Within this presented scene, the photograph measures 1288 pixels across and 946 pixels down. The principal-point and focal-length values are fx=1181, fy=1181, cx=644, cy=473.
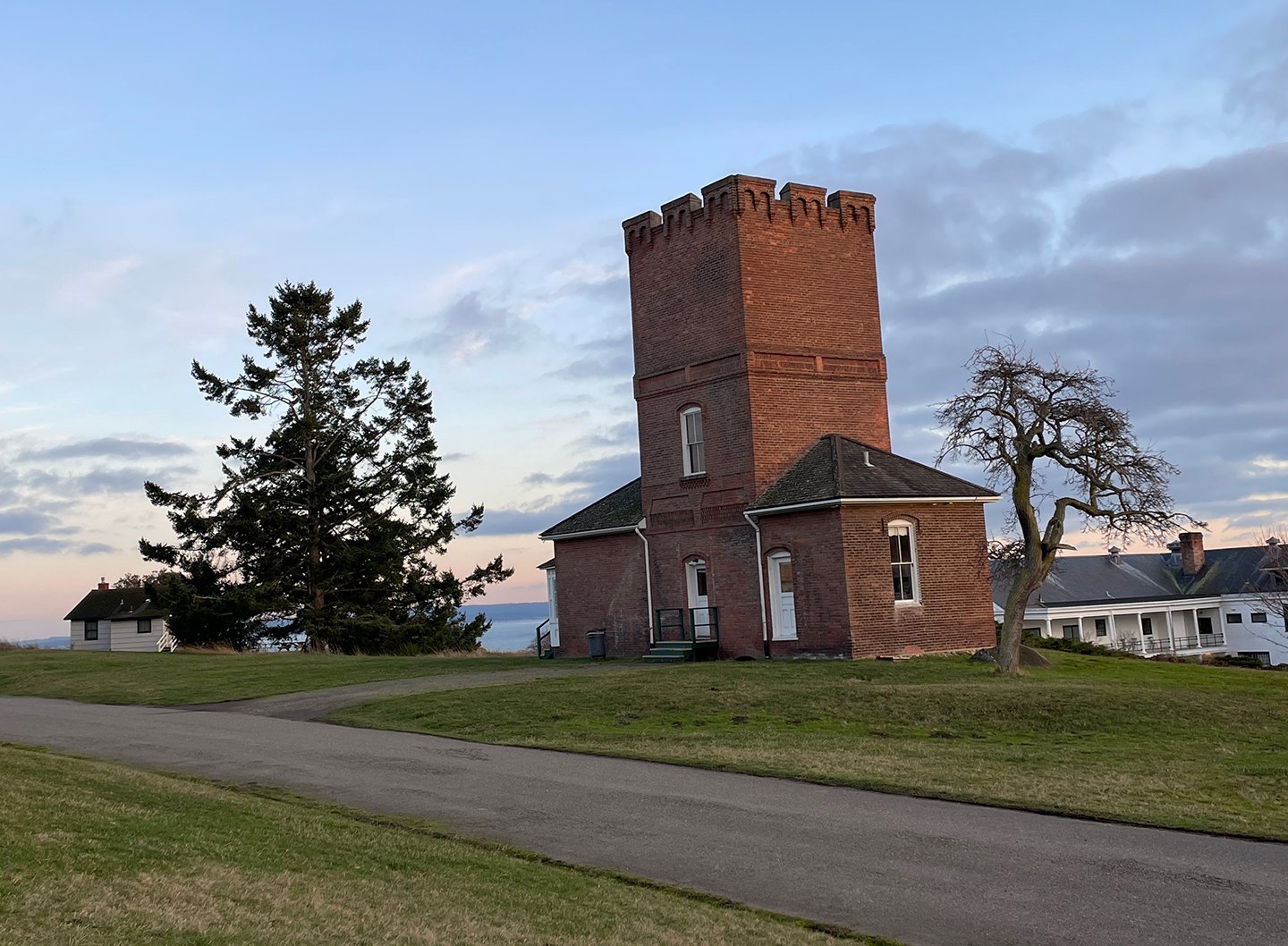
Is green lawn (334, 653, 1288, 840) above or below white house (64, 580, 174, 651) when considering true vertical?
below

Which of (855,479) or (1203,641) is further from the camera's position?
(1203,641)

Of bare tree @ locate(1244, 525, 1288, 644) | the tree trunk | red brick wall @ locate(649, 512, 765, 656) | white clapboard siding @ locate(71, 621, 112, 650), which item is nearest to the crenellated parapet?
red brick wall @ locate(649, 512, 765, 656)

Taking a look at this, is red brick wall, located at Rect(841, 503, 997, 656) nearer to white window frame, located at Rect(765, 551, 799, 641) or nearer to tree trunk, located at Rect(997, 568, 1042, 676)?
white window frame, located at Rect(765, 551, 799, 641)

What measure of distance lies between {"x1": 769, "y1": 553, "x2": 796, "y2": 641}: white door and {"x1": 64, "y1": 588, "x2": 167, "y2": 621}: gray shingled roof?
5769cm

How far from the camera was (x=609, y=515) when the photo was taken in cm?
3250

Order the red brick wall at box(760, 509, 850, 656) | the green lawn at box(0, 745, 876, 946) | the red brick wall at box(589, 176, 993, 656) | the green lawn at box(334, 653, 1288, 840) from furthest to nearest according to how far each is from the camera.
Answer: the red brick wall at box(589, 176, 993, 656), the red brick wall at box(760, 509, 850, 656), the green lawn at box(334, 653, 1288, 840), the green lawn at box(0, 745, 876, 946)

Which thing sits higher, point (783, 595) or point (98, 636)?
point (98, 636)

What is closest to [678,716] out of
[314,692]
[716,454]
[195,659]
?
[314,692]

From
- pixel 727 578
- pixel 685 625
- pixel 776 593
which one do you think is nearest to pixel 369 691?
pixel 685 625

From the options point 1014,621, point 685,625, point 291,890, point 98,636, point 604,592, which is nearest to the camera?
point 291,890

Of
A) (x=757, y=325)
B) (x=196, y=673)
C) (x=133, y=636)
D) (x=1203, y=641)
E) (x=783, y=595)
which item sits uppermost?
(x=757, y=325)

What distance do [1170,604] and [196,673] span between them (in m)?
55.4

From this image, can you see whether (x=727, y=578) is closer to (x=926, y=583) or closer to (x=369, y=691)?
(x=926, y=583)

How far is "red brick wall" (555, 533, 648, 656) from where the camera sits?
3112 centimetres
